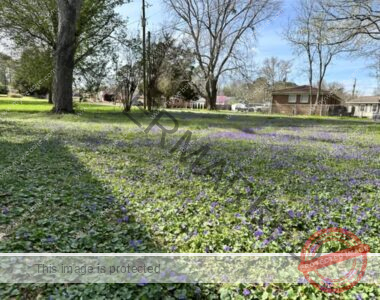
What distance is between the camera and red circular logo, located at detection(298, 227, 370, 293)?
2.17 metres

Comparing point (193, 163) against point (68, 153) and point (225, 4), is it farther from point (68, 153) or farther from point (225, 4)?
point (225, 4)

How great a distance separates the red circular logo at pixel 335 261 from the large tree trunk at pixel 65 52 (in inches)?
609

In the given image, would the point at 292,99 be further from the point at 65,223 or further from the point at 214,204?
the point at 65,223

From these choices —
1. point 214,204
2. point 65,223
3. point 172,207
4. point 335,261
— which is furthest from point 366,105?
point 65,223

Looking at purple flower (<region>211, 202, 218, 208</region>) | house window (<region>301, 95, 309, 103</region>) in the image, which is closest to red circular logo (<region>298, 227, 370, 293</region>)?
purple flower (<region>211, 202, 218, 208</region>)

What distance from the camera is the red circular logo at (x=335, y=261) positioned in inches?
85.5

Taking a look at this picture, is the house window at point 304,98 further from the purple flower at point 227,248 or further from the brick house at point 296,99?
the purple flower at point 227,248

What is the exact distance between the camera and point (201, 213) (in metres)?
3.31

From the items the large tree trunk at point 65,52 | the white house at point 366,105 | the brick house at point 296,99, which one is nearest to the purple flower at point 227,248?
the large tree trunk at point 65,52

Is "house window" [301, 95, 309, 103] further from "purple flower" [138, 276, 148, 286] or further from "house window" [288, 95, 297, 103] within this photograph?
"purple flower" [138, 276, 148, 286]

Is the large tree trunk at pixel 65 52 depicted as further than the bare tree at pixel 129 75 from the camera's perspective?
No

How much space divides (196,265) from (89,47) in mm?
26351

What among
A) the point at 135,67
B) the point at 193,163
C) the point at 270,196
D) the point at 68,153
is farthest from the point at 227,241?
the point at 135,67

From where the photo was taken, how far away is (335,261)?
2.41 meters
